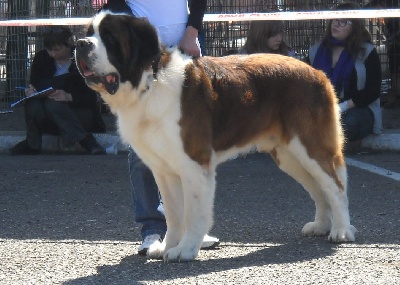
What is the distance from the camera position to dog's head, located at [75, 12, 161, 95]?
4836mm

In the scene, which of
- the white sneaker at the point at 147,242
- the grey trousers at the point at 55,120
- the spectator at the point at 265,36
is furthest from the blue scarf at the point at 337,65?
the white sneaker at the point at 147,242

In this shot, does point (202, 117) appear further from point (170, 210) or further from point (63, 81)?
point (63, 81)

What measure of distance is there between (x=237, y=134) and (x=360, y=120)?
3992mm

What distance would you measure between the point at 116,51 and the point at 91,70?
18 centimetres

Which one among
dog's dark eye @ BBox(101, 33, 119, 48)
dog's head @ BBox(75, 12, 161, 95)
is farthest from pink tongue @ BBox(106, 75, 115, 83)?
dog's dark eye @ BBox(101, 33, 119, 48)

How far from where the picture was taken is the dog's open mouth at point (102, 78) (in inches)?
191

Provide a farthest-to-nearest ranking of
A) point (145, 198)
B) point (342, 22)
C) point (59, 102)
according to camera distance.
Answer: point (59, 102)
point (342, 22)
point (145, 198)

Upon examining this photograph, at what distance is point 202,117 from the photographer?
5219 mm

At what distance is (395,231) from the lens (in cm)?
595

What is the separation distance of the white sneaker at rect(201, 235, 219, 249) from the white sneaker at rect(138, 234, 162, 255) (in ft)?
0.91

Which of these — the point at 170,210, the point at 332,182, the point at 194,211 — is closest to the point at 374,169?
the point at 332,182

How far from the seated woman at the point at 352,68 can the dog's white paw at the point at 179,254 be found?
422 centimetres

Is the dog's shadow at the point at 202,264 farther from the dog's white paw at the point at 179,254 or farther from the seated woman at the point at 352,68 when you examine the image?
the seated woman at the point at 352,68

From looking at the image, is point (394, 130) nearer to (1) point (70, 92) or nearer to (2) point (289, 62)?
(1) point (70, 92)
